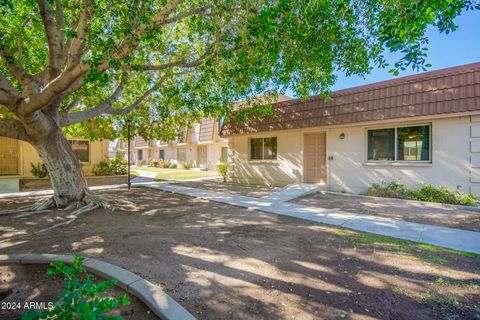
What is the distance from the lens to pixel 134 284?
2.93 meters

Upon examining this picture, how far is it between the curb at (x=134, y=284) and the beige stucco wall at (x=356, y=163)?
9.74 meters

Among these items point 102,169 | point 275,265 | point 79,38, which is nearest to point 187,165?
point 102,169

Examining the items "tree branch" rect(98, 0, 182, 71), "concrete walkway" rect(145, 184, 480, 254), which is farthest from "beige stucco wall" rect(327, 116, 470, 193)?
"tree branch" rect(98, 0, 182, 71)

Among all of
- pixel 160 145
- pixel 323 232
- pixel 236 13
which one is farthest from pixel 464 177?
pixel 160 145

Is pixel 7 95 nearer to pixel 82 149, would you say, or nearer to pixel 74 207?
pixel 74 207

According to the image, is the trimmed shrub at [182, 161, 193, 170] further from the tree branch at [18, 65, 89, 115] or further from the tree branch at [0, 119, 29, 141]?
the tree branch at [18, 65, 89, 115]

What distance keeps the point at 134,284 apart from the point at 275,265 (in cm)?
198

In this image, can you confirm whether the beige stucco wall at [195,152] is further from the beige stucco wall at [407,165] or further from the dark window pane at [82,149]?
the beige stucco wall at [407,165]

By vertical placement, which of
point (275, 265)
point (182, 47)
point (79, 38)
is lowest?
point (275, 265)

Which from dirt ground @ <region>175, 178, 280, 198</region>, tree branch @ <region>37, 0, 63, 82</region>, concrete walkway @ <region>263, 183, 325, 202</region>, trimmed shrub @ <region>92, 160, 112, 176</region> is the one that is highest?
tree branch @ <region>37, 0, 63, 82</region>

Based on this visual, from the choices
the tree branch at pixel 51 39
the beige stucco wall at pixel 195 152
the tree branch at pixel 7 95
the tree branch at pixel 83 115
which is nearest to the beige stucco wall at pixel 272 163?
the tree branch at pixel 83 115

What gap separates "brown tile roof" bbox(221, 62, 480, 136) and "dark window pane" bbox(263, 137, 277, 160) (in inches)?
43.2

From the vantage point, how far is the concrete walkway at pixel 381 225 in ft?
15.6

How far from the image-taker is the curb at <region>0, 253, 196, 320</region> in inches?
97.0
